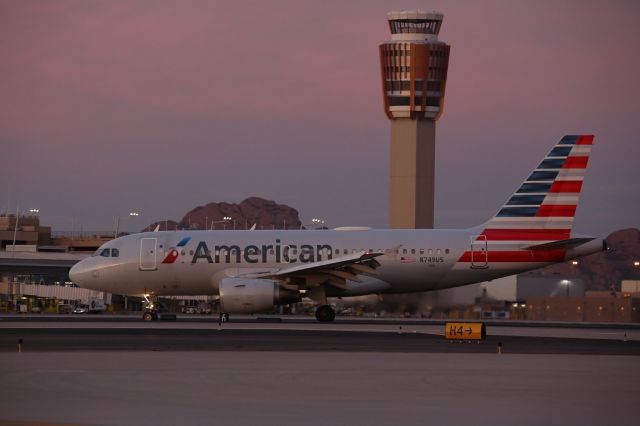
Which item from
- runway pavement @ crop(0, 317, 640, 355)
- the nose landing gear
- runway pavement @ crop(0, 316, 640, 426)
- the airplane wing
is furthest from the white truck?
runway pavement @ crop(0, 316, 640, 426)

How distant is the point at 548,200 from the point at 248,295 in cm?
1309

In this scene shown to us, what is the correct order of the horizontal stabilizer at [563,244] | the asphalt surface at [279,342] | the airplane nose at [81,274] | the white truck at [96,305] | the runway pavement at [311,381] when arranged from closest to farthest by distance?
the runway pavement at [311,381]
the asphalt surface at [279,342]
the horizontal stabilizer at [563,244]
the airplane nose at [81,274]
the white truck at [96,305]

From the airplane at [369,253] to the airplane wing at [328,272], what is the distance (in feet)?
0.16

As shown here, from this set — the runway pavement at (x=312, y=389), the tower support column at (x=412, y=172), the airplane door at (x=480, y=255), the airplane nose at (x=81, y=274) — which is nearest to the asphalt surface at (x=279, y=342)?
the runway pavement at (x=312, y=389)

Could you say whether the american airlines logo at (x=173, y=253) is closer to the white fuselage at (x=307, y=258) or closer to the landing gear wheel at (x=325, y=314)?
the white fuselage at (x=307, y=258)

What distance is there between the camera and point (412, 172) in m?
121

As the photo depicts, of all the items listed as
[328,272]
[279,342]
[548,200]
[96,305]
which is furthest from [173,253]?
[96,305]

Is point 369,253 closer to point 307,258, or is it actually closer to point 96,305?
point 307,258

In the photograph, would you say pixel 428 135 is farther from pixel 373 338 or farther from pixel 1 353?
pixel 1 353

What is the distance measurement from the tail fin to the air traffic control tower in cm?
7296

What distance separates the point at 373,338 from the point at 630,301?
2757 centimetres

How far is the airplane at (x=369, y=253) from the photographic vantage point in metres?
43.6

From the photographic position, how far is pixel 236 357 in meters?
24.1

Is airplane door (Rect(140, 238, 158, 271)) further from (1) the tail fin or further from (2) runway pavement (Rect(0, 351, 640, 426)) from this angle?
(2) runway pavement (Rect(0, 351, 640, 426))
